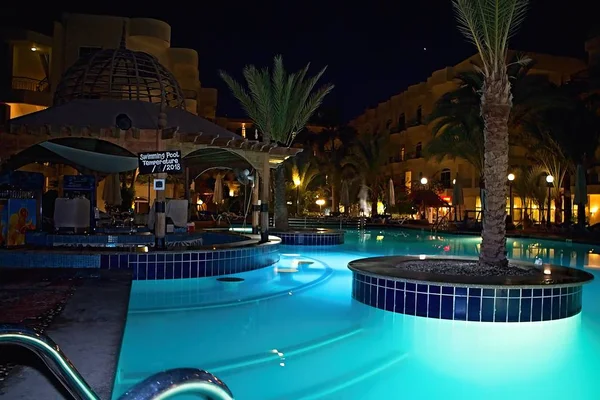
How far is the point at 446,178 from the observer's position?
135 feet

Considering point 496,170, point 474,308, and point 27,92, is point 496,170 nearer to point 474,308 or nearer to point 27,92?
point 474,308

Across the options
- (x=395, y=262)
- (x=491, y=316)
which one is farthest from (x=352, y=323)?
(x=395, y=262)

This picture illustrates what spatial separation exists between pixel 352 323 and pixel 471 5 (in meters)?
5.85

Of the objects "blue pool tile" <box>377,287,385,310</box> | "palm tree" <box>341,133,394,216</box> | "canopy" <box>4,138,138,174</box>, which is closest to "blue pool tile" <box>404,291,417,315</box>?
"blue pool tile" <box>377,287,385,310</box>

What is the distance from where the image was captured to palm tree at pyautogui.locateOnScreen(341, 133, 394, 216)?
38.2m

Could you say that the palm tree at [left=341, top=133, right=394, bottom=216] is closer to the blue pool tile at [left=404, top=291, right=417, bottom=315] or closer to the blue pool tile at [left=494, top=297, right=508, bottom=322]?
the blue pool tile at [left=404, top=291, right=417, bottom=315]

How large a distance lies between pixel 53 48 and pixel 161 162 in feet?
77.5

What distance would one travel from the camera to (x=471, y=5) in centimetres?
943

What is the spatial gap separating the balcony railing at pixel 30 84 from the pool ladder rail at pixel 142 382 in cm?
3076

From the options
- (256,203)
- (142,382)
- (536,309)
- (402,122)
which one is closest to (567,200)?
(256,203)

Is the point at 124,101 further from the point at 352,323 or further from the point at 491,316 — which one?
the point at 491,316

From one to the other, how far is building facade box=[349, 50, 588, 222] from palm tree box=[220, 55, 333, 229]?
1556 cm

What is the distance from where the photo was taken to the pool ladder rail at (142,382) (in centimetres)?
209

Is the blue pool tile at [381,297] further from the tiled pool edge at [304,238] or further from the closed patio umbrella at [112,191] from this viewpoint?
the closed patio umbrella at [112,191]
